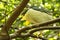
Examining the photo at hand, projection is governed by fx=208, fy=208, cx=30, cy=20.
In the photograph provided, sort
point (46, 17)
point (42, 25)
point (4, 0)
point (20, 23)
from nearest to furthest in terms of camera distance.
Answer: point (42, 25), point (46, 17), point (20, 23), point (4, 0)

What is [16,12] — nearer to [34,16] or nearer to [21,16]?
[34,16]

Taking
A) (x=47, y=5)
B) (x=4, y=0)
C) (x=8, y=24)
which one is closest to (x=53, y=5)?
(x=47, y=5)

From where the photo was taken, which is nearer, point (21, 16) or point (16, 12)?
point (16, 12)

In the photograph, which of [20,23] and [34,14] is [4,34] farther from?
[20,23]

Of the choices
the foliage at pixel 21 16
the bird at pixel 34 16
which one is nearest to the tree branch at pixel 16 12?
the bird at pixel 34 16

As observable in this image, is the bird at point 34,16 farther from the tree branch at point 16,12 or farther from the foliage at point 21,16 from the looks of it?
the foliage at point 21,16

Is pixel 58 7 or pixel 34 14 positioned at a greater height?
pixel 58 7

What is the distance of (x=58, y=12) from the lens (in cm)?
275

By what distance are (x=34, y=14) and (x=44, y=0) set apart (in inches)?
61.7

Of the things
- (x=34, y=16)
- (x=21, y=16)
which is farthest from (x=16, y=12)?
(x=21, y=16)

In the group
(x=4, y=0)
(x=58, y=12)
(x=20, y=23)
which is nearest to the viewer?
(x=20, y=23)

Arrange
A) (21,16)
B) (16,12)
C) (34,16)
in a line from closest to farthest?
(16,12) < (34,16) < (21,16)

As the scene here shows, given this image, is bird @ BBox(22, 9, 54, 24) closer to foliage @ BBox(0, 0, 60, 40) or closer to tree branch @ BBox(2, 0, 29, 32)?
tree branch @ BBox(2, 0, 29, 32)

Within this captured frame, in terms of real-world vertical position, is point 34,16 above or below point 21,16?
below
